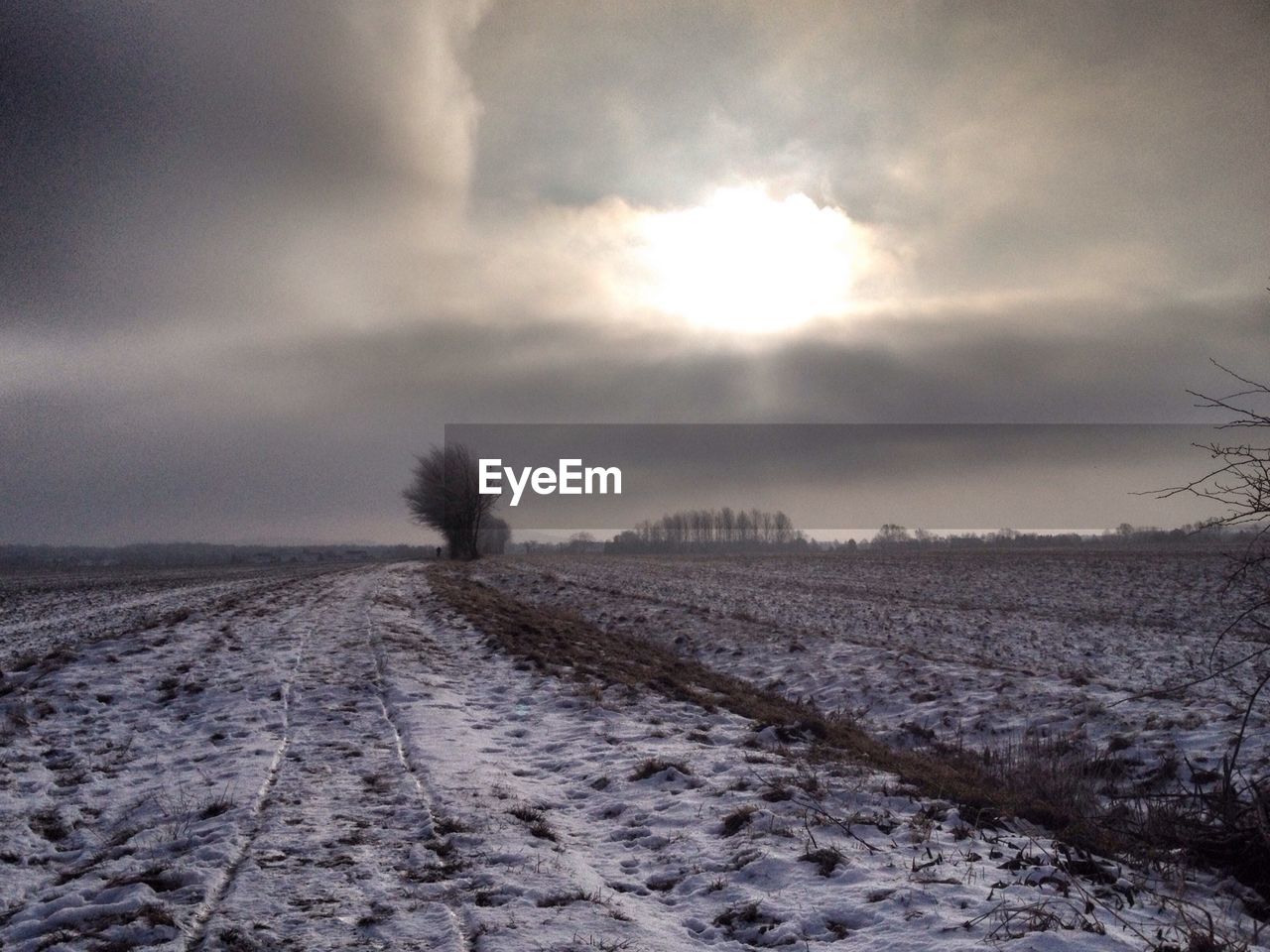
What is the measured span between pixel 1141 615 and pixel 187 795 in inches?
1154

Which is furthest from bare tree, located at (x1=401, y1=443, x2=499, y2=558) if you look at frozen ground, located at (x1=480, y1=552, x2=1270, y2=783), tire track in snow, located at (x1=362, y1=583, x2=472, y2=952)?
tire track in snow, located at (x1=362, y1=583, x2=472, y2=952)

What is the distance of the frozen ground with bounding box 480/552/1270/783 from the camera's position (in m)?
11.3

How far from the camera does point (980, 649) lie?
1917 centimetres

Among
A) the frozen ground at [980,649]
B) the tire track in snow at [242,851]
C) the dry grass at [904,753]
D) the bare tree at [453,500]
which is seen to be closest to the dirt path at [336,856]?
the tire track in snow at [242,851]

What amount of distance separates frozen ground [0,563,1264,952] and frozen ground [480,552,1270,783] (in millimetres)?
2783

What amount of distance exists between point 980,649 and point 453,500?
65.0 m

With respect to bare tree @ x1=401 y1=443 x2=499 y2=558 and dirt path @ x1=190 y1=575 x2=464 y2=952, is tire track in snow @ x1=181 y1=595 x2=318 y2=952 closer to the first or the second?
dirt path @ x1=190 y1=575 x2=464 y2=952

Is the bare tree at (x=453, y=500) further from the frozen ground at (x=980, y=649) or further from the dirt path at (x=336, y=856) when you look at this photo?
the dirt path at (x=336, y=856)

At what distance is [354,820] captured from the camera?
6734 mm

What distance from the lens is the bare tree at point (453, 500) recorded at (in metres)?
77.6

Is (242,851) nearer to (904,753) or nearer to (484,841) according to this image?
(484,841)

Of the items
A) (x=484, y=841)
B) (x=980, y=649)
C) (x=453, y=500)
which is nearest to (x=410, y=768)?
(x=484, y=841)

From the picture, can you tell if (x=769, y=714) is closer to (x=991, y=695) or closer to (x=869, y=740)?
(x=869, y=740)

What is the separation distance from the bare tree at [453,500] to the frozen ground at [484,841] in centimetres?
6658
